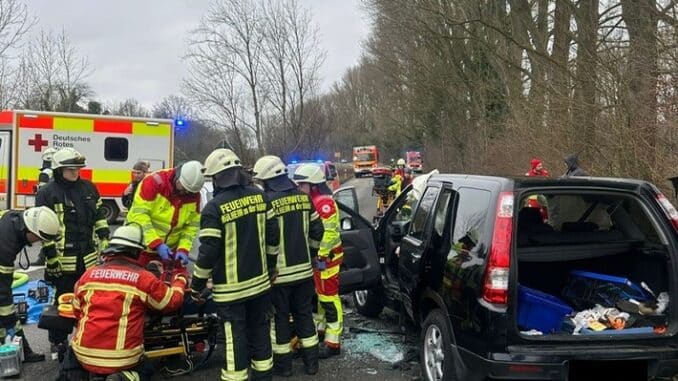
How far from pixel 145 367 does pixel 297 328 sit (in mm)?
1283

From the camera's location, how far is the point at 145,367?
3904mm

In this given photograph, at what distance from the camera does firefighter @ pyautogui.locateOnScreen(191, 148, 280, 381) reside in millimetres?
3867

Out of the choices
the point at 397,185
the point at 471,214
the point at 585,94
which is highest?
the point at 585,94

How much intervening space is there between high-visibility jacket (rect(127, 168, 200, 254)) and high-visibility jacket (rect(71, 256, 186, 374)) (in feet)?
3.61

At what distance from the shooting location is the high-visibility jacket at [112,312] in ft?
11.6

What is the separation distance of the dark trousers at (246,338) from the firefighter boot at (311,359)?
504mm

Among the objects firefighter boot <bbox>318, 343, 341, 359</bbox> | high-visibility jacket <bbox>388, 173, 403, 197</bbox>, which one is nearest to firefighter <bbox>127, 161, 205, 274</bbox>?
firefighter boot <bbox>318, 343, 341, 359</bbox>

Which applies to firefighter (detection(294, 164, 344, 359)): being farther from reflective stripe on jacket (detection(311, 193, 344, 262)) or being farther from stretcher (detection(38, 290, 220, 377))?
stretcher (detection(38, 290, 220, 377))

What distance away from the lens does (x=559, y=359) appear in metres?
3.03

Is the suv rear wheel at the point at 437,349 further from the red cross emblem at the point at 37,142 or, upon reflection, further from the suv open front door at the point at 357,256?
the red cross emblem at the point at 37,142

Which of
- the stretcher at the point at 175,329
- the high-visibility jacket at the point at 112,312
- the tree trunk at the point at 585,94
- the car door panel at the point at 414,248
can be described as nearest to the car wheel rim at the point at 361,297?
the car door panel at the point at 414,248

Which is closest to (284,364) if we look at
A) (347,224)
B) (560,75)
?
(347,224)

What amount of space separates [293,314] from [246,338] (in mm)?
747

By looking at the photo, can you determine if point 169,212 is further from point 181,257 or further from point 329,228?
point 329,228
